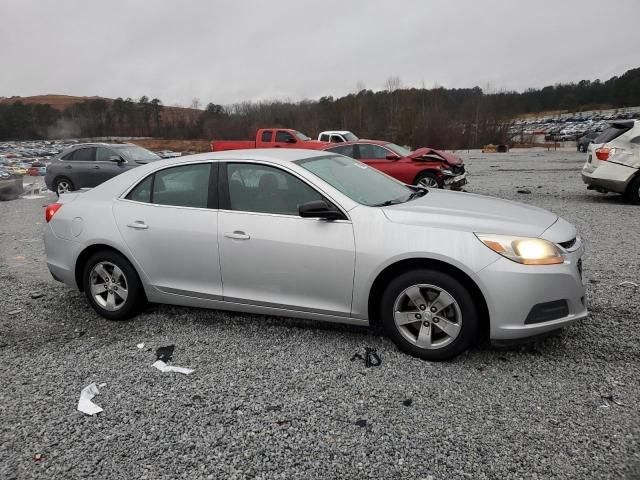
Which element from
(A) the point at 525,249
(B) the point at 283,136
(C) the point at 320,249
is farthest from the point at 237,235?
(B) the point at 283,136

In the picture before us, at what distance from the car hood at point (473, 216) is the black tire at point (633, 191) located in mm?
8188

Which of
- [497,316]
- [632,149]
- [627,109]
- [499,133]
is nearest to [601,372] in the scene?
[497,316]

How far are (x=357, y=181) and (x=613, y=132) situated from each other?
9162 millimetres

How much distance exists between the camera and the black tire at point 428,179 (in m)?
12.2

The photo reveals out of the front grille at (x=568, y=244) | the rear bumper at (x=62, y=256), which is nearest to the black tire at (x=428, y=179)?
the front grille at (x=568, y=244)

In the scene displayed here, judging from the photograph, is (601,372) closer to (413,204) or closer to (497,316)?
(497,316)

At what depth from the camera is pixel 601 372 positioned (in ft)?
10.5

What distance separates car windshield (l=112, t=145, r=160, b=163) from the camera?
529 inches

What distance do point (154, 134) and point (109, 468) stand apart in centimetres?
12795

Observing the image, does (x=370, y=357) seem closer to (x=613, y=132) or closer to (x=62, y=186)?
(x=613, y=132)

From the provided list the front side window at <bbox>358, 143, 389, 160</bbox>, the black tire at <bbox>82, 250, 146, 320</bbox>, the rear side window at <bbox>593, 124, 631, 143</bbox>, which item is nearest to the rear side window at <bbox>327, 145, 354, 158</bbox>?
the front side window at <bbox>358, 143, 389, 160</bbox>

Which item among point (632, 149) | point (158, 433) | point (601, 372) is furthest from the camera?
point (632, 149)

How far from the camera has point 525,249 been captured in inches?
124

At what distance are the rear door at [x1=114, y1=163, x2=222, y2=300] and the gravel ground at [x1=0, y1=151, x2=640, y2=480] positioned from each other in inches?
19.7
